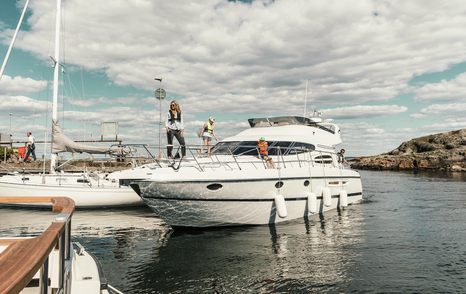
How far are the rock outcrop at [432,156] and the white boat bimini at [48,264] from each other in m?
58.7

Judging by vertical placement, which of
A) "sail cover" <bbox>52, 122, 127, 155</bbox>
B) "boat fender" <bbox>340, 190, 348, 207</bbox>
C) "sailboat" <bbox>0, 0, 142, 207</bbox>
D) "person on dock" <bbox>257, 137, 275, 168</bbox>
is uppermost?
"sail cover" <bbox>52, 122, 127, 155</bbox>

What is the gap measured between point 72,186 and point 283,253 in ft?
34.2

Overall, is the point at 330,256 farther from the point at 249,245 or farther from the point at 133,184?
the point at 133,184

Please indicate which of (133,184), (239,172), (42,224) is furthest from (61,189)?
(239,172)

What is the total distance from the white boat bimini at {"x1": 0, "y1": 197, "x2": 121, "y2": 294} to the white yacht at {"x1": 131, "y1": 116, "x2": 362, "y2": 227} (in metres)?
4.84

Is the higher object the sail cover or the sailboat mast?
the sailboat mast

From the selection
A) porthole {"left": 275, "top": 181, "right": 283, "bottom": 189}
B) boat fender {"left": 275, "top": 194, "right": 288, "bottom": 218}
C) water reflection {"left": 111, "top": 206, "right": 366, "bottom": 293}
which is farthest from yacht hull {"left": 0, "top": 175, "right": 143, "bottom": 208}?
boat fender {"left": 275, "top": 194, "right": 288, "bottom": 218}

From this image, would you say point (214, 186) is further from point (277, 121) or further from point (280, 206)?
point (277, 121)

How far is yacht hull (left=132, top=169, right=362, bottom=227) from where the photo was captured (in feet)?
33.9

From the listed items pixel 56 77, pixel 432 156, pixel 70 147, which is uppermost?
pixel 56 77

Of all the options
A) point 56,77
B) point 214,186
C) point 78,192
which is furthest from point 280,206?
point 56,77

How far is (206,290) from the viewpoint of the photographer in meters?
6.80

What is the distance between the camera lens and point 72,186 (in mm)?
15906

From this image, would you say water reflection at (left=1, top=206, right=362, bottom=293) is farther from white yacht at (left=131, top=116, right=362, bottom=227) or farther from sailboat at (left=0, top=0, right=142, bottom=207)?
sailboat at (left=0, top=0, right=142, bottom=207)
